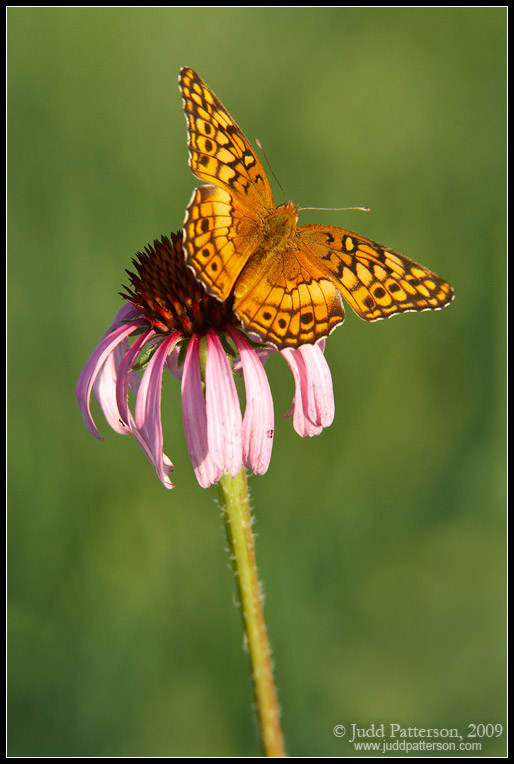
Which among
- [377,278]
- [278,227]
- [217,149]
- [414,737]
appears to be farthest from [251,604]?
[414,737]

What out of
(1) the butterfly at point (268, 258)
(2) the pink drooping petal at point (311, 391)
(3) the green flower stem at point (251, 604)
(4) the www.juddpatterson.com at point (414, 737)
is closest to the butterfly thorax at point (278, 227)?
(1) the butterfly at point (268, 258)

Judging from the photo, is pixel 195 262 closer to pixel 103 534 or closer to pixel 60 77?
pixel 103 534

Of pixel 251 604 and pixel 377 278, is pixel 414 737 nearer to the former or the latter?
pixel 251 604

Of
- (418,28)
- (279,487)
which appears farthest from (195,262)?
(418,28)

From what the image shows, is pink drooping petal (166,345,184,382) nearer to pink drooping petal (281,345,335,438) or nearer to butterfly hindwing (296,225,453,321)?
pink drooping petal (281,345,335,438)

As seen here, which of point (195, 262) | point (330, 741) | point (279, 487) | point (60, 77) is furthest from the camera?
point (60, 77)

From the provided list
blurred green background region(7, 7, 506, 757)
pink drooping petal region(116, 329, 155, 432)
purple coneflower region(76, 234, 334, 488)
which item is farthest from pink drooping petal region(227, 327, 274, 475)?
blurred green background region(7, 7, 506, 757)
